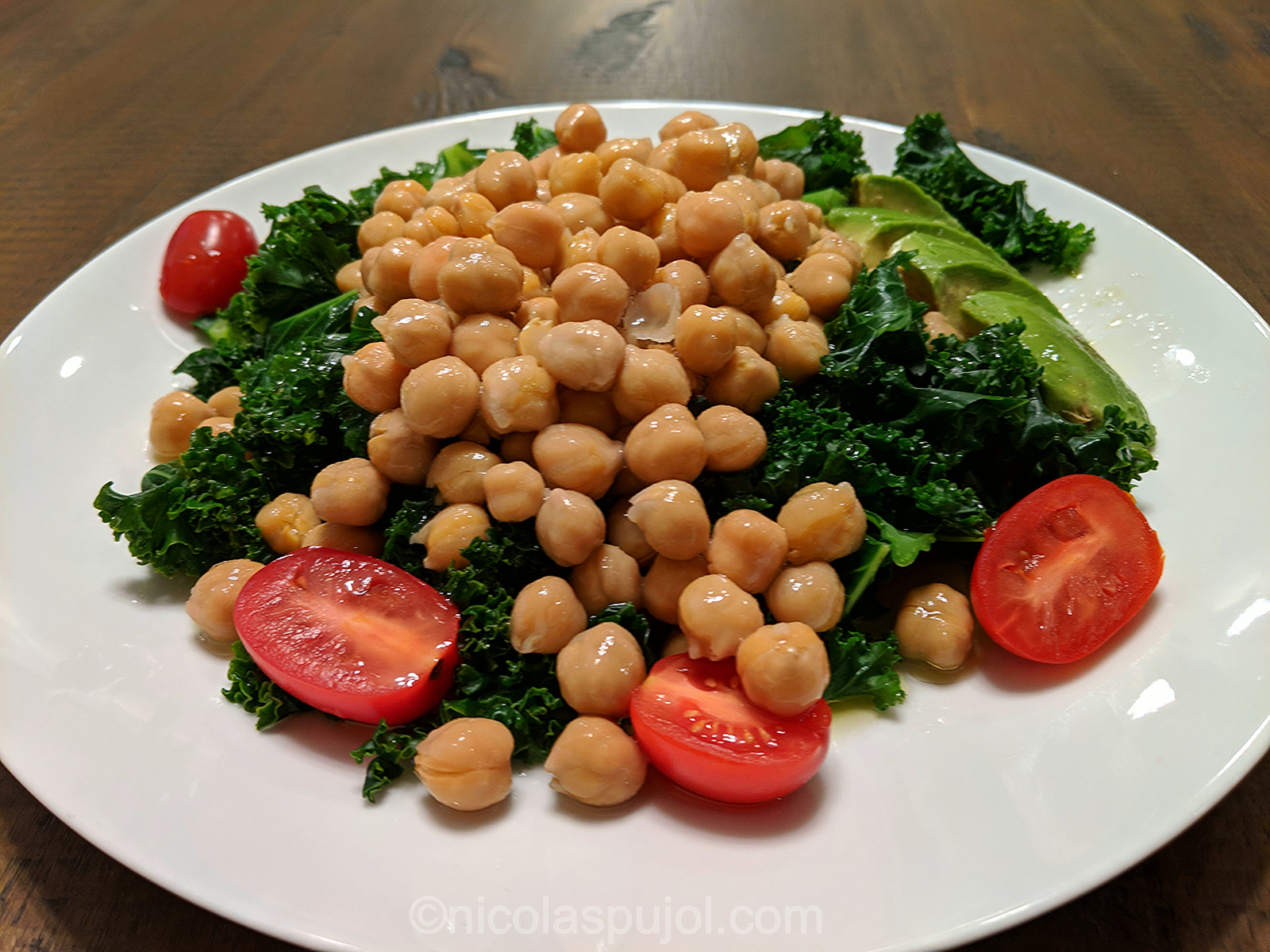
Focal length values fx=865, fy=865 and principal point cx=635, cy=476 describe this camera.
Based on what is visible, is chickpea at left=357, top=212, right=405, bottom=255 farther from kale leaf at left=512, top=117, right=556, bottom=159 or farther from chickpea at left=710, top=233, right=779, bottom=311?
chickpea at left=710, top=233, right=779, bottom=311

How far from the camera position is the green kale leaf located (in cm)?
201

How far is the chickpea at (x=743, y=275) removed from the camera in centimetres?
237

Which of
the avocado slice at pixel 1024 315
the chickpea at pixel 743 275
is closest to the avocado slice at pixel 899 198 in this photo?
the avocado slice at pixel 1024 315

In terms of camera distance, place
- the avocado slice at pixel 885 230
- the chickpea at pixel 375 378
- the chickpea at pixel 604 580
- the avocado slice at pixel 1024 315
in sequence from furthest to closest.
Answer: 1. the avocado slice at pixel 885 230
2. the avocado slice at pixel 1024 315
3. the chickpea at pixel 375 378
4. the chickpea at pixel 604 580

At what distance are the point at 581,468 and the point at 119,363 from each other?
1.86 meters

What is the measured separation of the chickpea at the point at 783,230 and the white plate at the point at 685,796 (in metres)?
1.24

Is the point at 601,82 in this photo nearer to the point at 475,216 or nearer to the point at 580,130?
the point at 580,130

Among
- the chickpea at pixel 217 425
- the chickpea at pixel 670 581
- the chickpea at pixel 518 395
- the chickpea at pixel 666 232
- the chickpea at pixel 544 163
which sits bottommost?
the chickpea at pixel 217 425

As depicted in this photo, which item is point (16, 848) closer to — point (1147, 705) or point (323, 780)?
point (323, 780)

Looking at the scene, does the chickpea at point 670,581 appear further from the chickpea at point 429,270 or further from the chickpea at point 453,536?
the chickpea at point 429,270

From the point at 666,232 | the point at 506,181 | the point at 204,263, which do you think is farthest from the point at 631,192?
the point at 204,263

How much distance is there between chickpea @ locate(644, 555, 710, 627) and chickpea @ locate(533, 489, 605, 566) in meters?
0.17

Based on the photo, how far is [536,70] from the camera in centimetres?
545

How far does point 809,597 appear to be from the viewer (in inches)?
82.1
